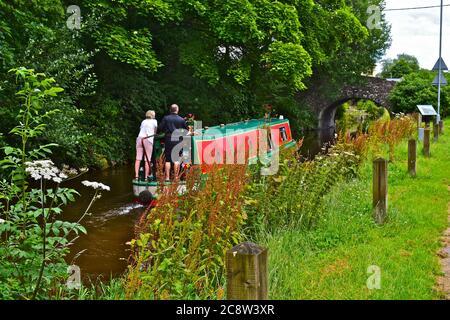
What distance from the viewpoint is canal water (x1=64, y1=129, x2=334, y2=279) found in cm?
691

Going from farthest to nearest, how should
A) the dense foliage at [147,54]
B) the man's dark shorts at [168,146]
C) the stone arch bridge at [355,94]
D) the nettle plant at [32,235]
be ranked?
the stone arch bridge at [355,94] → the dense foliage at [147,54] → the man's dark shorts at [168,146] → the nettle plant at [32,235]

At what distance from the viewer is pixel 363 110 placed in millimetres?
46125

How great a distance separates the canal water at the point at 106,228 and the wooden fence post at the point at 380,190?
8.00ft

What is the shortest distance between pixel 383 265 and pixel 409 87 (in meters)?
28.9

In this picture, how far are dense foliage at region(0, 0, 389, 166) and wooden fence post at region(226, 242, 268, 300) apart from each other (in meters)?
8.99

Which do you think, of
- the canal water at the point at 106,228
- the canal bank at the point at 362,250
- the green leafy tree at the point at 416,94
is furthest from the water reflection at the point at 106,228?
the green leafy tree at the point at 416,94

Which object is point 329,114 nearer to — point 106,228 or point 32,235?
point 106,228

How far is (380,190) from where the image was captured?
6387 millimetres

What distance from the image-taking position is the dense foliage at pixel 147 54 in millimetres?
11984

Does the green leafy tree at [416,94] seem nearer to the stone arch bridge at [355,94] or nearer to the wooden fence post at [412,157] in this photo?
the stone arch bridge at [355,94]

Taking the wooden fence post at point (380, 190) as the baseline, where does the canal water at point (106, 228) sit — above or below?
below
